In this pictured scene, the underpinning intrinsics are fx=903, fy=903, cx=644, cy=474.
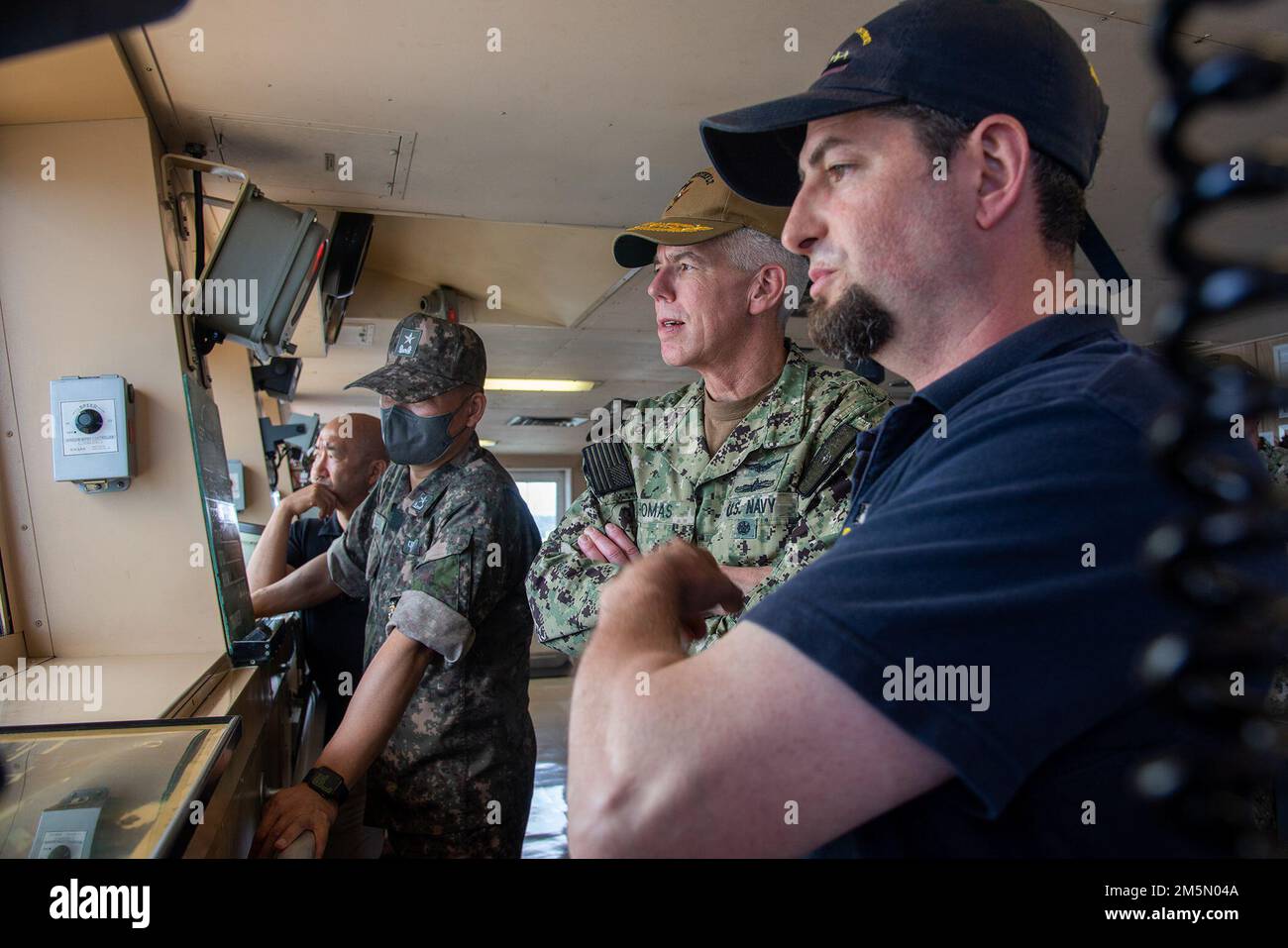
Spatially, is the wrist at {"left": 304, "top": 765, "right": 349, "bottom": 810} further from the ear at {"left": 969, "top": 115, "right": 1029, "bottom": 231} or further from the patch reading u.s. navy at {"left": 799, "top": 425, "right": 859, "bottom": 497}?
the ear at {"left": 969, "top": 115, "right": 1029, "bottom": 231}

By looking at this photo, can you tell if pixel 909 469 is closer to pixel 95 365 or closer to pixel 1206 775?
pixel 1206 775

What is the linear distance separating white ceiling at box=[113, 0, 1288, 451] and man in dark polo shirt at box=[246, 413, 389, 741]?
121 centimetres

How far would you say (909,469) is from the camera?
97cm

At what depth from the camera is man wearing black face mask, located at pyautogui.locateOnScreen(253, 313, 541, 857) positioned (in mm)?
2270

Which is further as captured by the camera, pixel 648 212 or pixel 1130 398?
pixel 648 212

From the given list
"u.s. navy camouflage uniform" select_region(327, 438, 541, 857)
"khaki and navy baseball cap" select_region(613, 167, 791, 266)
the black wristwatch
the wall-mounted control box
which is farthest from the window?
the black wristwatch

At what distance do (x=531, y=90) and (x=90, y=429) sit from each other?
1.43 metres

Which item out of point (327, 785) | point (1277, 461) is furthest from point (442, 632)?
point (1277, 461)

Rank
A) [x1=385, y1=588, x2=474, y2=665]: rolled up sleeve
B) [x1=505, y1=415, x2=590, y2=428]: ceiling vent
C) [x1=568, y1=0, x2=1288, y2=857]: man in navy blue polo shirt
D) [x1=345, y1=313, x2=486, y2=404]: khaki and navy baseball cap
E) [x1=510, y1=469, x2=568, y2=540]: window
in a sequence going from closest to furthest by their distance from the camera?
[x1=568, y1=0, x2=1288, y2=857]: man in navy blue polo shirt, [x1=385, y1=588, x2=474, y2=665]: rolled up sleeve, [x1=345, y1=313, x2=486, y2=404]: khaki and navy baseball cap, [x1=505, y1=415, x2=590, y2=428]: ceiling vent, [x1=510, y1=469, x2=568, y2=540]: window

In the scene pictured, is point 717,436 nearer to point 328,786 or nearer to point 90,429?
point 328,786

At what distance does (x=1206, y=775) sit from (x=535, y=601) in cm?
175

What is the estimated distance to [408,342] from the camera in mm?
2781
